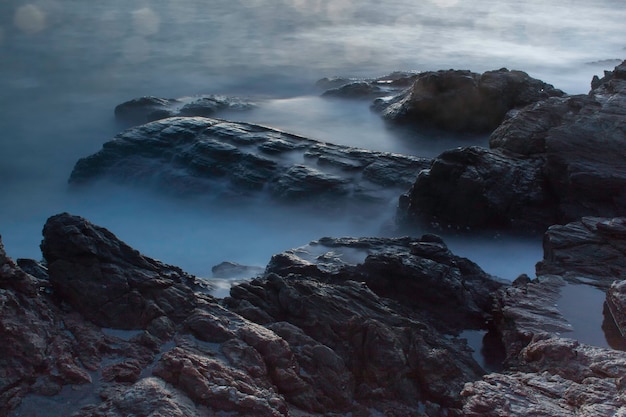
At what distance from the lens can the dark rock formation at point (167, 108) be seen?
72.1ft

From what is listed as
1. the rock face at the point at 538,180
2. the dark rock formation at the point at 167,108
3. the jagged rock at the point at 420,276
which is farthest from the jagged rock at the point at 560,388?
the dark rock formation at the point at 167,108

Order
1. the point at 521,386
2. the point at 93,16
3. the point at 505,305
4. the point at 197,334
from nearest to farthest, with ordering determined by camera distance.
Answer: the point at 521,386 → the point at 197,334 → the point at 505,305 → the point at 93,16

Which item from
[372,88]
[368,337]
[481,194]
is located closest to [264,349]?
[368,337]

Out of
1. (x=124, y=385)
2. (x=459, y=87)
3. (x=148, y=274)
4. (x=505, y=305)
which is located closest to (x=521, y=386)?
(x=505, y=305)

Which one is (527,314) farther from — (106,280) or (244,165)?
(244,165)

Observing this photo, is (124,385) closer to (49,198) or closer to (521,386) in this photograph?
(521,386)

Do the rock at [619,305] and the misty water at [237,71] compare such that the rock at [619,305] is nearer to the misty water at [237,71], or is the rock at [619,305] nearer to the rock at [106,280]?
the misty water at [237,71]

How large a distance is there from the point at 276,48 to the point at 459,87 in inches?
613

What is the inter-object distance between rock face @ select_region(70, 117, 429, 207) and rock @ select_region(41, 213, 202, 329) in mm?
8412

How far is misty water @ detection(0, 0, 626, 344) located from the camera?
15.6 metres

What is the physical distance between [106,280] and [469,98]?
14433 millimetres

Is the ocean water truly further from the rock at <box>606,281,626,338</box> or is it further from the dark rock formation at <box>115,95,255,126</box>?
the rock at <box>606,281,626,338</box>

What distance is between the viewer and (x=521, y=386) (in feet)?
19.9

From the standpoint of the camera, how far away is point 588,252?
1017cm
